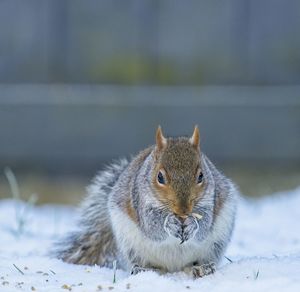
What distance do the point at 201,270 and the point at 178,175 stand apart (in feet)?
0.94

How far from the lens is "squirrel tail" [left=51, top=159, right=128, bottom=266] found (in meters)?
3.35

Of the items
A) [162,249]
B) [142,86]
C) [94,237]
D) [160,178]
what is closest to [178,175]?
[160,178]

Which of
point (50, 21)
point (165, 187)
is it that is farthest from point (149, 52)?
point (165, 187)

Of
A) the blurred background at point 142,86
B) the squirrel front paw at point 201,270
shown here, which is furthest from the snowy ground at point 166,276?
the blurred background at point 142,86

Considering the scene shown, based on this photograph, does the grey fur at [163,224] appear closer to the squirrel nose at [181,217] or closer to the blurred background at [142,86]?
the squirrel nose at [181,217]

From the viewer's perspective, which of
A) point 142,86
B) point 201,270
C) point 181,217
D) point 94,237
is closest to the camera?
point 181,217

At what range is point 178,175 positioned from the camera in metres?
2.75

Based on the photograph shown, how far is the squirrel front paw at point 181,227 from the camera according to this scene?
2736 mm

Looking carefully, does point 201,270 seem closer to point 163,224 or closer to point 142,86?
point 163,224

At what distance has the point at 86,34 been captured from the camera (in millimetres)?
5266

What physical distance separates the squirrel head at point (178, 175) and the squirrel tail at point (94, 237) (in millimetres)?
567

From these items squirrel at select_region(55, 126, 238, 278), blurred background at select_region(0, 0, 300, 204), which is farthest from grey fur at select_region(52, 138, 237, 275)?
blurred background at select_region(0, 0, 300, 204)

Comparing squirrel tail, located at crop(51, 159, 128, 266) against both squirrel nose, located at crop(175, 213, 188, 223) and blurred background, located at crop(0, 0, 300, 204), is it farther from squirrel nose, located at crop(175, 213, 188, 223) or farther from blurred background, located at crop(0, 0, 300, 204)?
blurred background, located at crop(0, 0, 300, 204)

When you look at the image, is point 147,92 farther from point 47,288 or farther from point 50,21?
point 47,288
